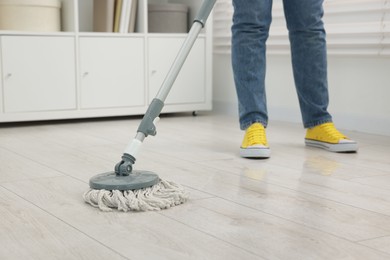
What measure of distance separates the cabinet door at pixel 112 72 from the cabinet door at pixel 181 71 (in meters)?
0.05

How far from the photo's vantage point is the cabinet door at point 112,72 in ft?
8.44

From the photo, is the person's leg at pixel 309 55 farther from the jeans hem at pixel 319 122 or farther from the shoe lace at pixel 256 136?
the shoe lace at pixel 256 136

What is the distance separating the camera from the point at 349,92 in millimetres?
2324

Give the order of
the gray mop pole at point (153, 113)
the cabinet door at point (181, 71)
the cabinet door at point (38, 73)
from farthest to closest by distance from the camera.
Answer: the cabinet door at point (181, 71) → the cabinet door at point (38, 73) → the gray mop pole at point (153, 113)

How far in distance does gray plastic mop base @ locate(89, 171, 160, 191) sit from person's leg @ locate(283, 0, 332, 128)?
76 centimetres

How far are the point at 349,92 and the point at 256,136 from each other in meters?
0.74

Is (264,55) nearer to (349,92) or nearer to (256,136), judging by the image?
(256,136)

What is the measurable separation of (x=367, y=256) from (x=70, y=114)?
183 centimetres

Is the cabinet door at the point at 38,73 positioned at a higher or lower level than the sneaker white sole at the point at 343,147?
higher

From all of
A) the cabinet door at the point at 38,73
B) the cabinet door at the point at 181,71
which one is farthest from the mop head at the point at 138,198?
the cabinet door at the point at 181,71

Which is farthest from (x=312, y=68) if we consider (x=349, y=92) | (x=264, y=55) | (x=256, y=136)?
(x=349, y=92)

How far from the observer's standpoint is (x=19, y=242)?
3.10 feet

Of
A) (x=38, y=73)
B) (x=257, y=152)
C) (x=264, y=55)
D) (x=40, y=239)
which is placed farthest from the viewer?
(x=38, y=73)

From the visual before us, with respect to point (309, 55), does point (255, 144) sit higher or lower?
lower
